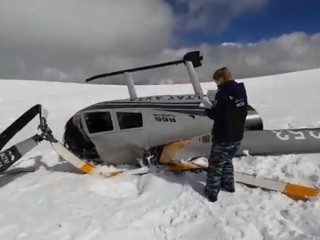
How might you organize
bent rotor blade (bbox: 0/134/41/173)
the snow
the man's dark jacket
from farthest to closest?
bent rotor blade (bbox: 0/134/41/173)
the man's dark jacket
the snow

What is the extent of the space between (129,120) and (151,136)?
1.92 feet

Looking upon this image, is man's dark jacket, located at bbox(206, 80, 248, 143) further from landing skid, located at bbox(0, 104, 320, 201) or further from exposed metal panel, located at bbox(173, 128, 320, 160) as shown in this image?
exposed metal panel, located at bbox(173, 128, 320, 160)

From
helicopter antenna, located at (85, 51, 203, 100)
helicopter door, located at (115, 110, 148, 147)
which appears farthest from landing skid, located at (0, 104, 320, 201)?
helicopter antenna, located at (85, 51, 203, 100)

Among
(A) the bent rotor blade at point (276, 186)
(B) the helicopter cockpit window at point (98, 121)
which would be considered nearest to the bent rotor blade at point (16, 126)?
(B) the helicopter cockpit window at point (98, 121)

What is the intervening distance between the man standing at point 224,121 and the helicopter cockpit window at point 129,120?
96.1 inches

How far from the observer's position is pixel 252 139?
26.6 feet

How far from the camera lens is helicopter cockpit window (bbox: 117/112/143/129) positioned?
845 centimetres

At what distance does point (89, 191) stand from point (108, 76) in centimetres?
362

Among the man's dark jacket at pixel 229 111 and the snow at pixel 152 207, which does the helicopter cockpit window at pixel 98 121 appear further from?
the man's dark jacket at pixel 229 111

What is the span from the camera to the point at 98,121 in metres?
8.90

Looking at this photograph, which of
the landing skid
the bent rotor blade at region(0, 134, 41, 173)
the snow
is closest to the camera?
the snow

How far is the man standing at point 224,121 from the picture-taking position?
6055mm

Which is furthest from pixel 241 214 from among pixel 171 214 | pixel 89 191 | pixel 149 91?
pixel 149 91

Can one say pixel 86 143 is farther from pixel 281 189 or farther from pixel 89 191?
pixel 281 189
